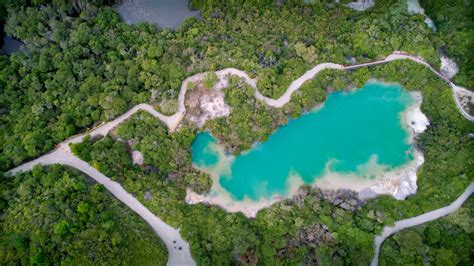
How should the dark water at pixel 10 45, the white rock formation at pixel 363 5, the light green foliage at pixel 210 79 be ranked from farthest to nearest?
the white rock formation at pixel 363 5 < the dark water at pixel 10 45 < the light green foliage at pixel 210 79

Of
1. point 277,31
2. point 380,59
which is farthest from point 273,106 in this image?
point 380,59

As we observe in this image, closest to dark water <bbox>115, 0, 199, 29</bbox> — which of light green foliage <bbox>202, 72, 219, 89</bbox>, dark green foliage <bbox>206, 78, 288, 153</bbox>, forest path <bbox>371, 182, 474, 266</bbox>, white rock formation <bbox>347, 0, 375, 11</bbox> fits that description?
light green foliage <bbox>202, 72, 219, 89</bbox>

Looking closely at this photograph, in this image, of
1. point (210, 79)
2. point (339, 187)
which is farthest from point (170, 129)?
point (339, 187)

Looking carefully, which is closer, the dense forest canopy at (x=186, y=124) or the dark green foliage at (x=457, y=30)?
the dense forest canopy at (x=186, y=124)

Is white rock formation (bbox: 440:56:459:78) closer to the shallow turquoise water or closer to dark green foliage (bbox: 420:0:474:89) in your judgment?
dark green foliage (bbox: 420:0:474:89)

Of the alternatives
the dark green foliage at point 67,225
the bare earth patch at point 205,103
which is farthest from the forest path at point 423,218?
the dark green foliage at point 67,225

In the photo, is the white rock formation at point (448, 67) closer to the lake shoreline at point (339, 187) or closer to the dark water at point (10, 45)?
the lake shoreline at point (339, 187)

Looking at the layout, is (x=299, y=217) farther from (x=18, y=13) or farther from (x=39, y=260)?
(x=18, y=13)
